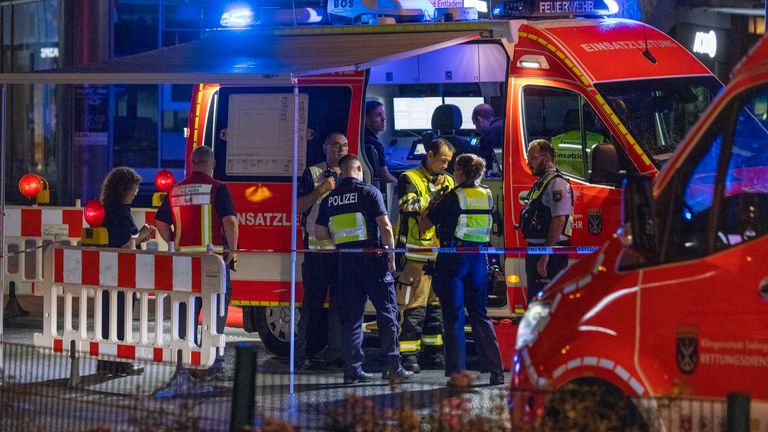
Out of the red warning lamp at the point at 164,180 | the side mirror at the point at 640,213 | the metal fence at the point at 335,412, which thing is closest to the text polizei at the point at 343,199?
the metal fence at the point at 335,412

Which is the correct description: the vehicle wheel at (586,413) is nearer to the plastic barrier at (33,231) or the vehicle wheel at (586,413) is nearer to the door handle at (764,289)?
the door handle at (764,289)

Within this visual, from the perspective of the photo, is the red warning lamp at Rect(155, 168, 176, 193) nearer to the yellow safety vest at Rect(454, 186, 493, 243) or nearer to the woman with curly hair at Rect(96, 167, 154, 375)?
the woman with curly hair at Rect(96, 167, 154, 375)

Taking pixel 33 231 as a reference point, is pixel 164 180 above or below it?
above

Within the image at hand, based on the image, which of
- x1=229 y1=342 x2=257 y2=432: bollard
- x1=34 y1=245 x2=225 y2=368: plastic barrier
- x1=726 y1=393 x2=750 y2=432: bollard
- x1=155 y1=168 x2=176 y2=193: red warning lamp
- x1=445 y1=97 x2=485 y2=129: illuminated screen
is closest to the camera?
x1=726 y1=393 x2=750 y2=432: bollard

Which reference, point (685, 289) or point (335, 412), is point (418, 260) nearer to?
point (685, 289)

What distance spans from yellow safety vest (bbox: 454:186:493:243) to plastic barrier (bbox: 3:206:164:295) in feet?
16.1

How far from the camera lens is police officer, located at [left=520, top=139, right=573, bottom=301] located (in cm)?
1049

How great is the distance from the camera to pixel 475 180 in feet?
34.1

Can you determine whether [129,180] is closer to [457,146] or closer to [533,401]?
[457,146]

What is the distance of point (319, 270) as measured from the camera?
11.2m

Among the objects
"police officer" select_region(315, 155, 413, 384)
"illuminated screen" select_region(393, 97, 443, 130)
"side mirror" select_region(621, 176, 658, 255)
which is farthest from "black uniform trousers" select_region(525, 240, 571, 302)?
"side mirror" select_region(621, 176, 658, 255)

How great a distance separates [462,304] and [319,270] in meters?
1.39

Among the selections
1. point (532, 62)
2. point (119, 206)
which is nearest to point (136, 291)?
point (119, 206)

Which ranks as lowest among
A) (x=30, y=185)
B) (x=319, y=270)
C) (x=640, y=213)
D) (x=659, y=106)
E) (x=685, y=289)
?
(x=319, y=270)
